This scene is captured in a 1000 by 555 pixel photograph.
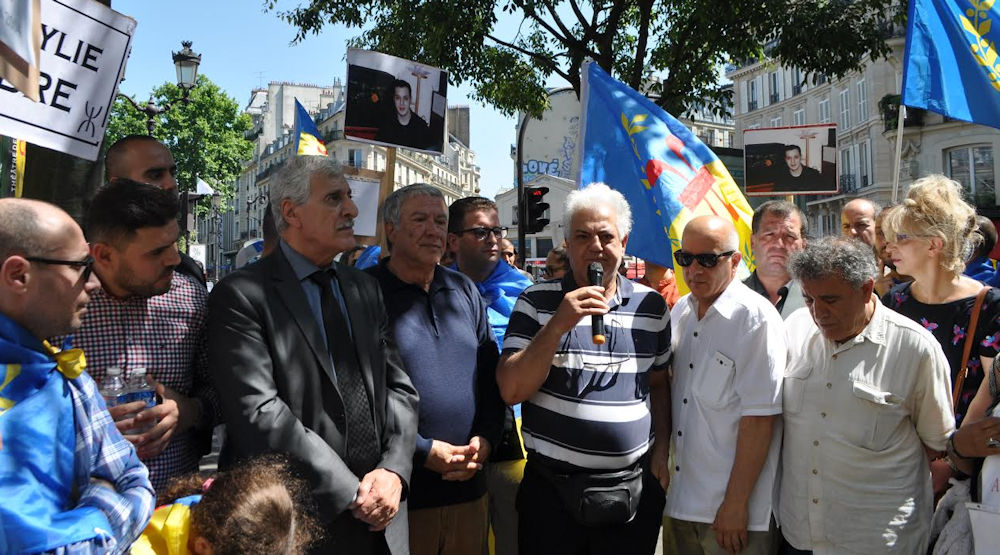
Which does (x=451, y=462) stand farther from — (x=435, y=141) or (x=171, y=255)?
(x=435, y=141)

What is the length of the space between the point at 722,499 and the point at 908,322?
97 centimetres

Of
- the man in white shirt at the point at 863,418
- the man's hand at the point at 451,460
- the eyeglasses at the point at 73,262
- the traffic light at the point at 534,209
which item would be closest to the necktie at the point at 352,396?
the man's hand at the point at 451,460

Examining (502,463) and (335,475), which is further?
(502,463)

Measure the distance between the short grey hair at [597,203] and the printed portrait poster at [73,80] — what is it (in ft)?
6.68

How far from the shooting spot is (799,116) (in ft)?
164

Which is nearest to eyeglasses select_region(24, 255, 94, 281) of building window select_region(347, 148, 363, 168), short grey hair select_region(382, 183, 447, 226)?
short grey hair select_region(382, 183, 447, 226)

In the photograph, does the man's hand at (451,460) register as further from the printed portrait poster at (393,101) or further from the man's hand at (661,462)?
the printed portrait poster at (393,101)

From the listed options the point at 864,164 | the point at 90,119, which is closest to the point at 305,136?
the point at 90,119

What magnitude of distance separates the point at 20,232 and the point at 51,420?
1.54 ft

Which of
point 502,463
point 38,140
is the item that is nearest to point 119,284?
point 38,140

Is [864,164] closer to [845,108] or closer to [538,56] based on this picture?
[845,108]

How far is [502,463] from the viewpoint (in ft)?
12.3

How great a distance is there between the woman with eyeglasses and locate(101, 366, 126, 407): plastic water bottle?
10.4ft

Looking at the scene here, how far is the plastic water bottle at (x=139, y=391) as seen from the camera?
2387mm
